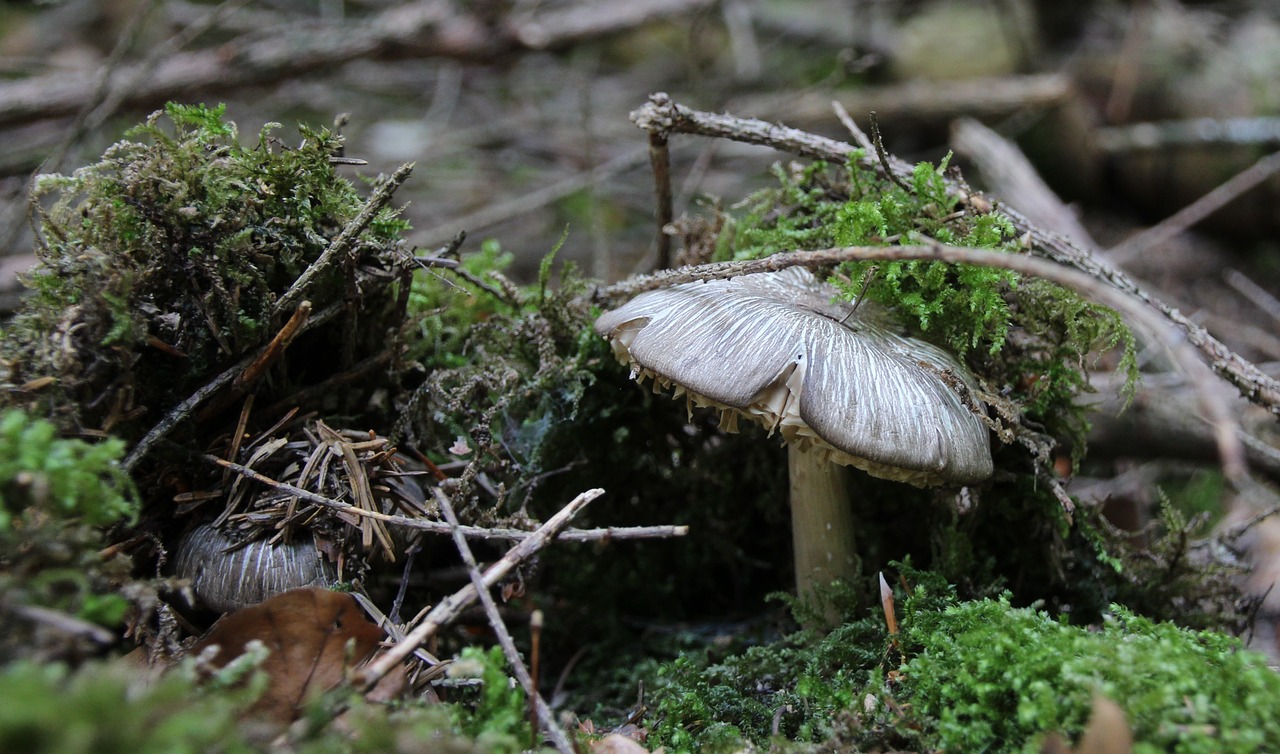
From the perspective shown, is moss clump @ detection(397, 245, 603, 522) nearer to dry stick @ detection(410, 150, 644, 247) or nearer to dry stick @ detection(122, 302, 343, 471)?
dry stick @ detection(122, 302, 343, 471)

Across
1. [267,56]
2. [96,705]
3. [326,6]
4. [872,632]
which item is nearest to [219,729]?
[96,705]

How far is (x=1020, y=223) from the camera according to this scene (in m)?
2.36

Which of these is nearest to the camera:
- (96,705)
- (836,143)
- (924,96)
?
(96,705)

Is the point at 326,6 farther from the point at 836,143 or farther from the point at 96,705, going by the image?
the point at 96,705

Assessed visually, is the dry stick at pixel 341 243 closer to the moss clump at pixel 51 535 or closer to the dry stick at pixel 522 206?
the moss clump at pixel 51 535

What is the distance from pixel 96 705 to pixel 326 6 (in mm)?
7137

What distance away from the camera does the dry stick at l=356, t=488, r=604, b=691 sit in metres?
1.47

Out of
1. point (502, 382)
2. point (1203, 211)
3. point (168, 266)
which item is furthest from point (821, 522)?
point (1203, 211)

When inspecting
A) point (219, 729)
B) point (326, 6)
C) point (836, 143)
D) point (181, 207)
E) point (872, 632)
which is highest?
point (326, 6)

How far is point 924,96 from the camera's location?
619 centimetres

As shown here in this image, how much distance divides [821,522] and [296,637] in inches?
54.4

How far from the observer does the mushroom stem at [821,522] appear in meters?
2.30

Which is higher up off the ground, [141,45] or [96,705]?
[141,45]

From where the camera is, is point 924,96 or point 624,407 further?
point 924,96
